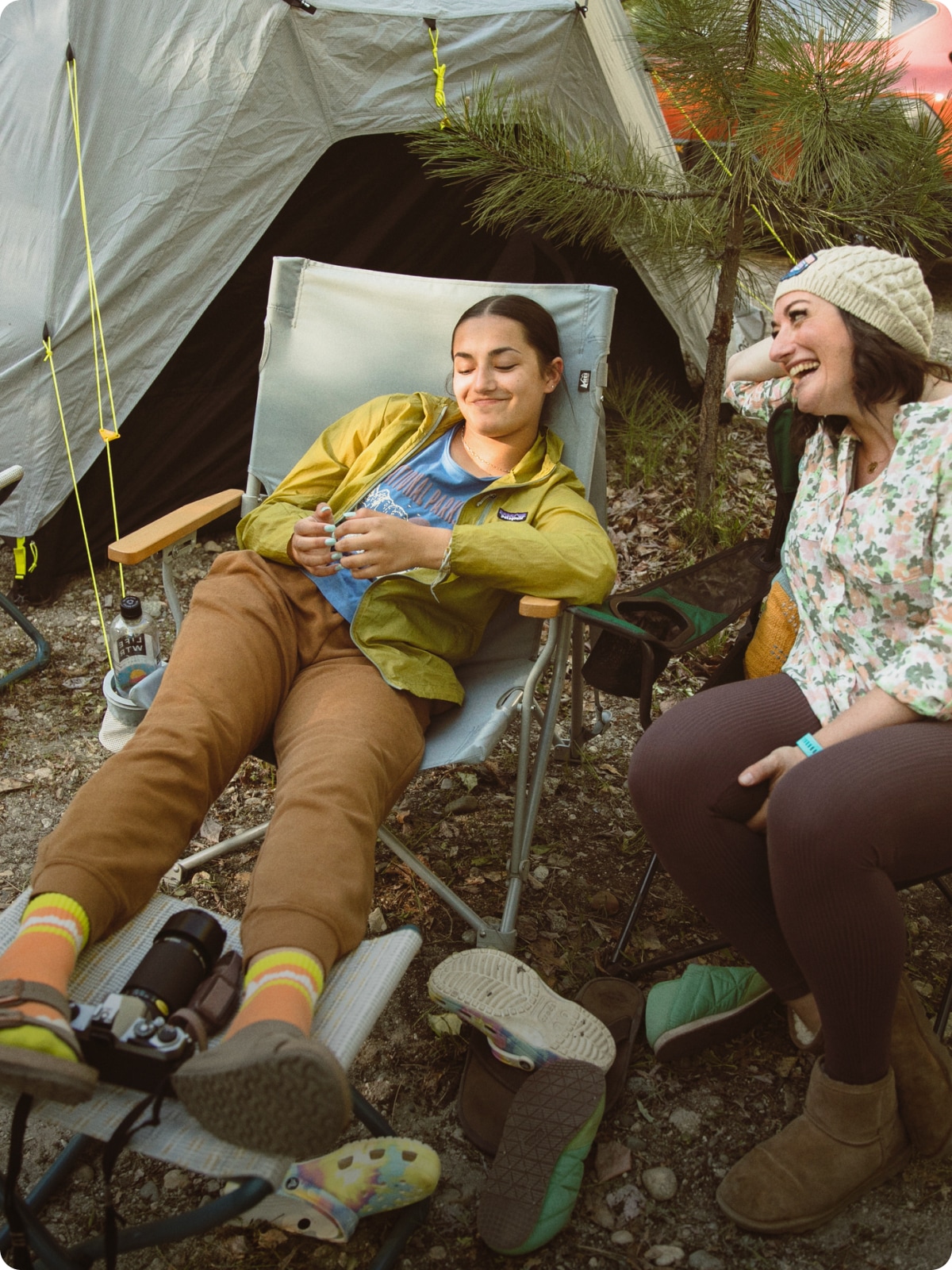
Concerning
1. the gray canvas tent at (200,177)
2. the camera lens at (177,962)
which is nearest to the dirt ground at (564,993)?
the camera lens at (177,962)

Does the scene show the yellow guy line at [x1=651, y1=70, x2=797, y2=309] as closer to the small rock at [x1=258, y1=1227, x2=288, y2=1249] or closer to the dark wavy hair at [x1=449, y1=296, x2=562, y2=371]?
the dark wavy hair at [x1=449, y1=296, x2=562, y2=371]

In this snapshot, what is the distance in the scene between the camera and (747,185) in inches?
119

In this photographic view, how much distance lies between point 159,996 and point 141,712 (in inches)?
36.8

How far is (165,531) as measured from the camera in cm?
222

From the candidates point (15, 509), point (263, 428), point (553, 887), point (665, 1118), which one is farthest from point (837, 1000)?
point (15, 509)

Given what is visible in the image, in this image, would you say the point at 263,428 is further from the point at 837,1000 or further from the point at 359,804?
the point at 837,1000

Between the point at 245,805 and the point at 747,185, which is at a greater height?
the point at 747,185

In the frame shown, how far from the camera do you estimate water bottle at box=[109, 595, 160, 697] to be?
233cm

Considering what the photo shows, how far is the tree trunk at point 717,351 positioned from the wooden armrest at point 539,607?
1.81 metres

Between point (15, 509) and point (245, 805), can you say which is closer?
point (245, 805)

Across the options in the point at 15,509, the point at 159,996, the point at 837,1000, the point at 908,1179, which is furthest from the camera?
the point at 15,509

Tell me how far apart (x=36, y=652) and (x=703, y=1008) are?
8.19ft

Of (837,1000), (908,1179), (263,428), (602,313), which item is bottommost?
(908,1179)

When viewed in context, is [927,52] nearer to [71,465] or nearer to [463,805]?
[71,465]
